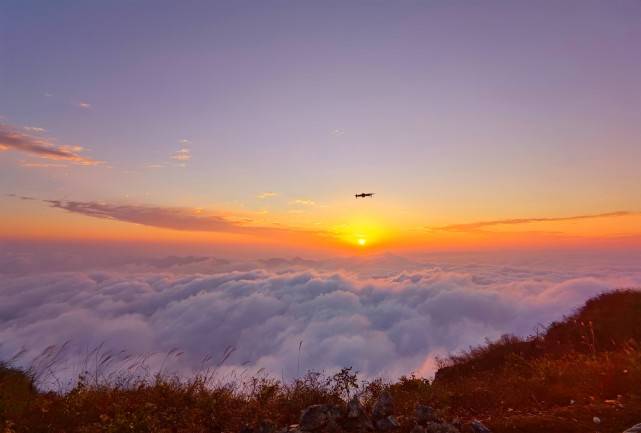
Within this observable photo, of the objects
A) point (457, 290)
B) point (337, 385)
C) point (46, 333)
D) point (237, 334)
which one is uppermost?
point (337, 385)

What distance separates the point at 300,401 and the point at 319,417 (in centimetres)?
166

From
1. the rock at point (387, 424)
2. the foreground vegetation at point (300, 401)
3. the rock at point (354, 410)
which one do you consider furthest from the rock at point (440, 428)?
the rock at point (354, 410)

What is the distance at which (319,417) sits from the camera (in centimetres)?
557

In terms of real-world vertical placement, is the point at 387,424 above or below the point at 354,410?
below

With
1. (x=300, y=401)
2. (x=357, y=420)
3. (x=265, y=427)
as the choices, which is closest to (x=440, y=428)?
(x=357, y=420)

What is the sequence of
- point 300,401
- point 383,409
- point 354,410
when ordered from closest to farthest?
point 354,410
point 383,409
point 300,401

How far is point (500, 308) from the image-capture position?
348 feet

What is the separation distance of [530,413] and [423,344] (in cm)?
13167

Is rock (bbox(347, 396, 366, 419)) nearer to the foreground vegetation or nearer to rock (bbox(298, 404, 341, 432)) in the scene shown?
rock (bbox(298, 404, 341, 432))

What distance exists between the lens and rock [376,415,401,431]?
5.55 m

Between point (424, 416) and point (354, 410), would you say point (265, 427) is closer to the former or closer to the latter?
point (354, 410)

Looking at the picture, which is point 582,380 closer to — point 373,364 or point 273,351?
point 373,364

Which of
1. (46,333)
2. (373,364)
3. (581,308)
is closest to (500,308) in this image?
(373,364)

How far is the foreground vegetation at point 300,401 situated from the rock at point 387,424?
5.5 inches
